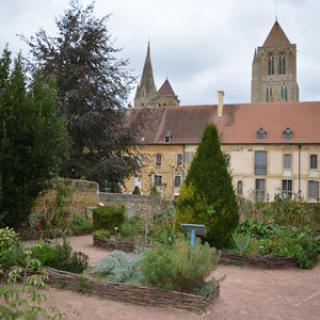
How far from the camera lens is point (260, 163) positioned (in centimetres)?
3925

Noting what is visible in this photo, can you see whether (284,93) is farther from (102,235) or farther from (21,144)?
(21,144)

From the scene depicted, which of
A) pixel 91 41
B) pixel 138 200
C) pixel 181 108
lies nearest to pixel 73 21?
pixel 91 41

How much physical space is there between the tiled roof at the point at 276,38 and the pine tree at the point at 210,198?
2616 inches

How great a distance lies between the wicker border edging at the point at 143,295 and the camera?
519cm

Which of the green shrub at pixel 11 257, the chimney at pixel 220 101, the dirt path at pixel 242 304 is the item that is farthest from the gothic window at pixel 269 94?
the green shrub at pixel 11 257

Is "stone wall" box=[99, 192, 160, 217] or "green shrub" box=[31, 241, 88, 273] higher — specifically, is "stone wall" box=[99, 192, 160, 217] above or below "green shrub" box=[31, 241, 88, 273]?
above

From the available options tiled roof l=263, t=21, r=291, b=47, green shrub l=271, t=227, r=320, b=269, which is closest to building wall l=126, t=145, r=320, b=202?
green shrub l=271, t=227, r=320, b=269

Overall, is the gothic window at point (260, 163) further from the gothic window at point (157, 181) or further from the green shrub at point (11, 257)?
the green shrub at point (11, 257)

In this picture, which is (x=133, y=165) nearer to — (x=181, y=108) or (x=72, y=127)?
(x=72, y=127)

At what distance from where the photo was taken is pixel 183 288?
5.50 metres

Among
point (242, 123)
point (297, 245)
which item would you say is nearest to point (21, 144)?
A: point (297, 245)

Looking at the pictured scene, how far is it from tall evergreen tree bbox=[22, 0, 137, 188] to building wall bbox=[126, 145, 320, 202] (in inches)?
644

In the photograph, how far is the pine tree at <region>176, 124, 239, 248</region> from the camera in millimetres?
9203

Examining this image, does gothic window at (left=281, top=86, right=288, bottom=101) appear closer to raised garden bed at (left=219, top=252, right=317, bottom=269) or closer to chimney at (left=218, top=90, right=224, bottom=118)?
chimney at (left=218, top=90, right=224, bottom=118)
